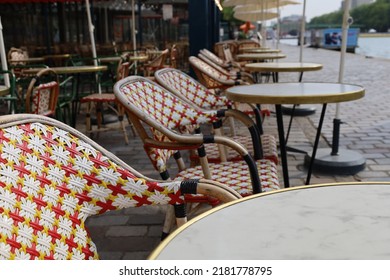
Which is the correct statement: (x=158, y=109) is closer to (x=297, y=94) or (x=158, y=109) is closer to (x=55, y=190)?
(x=297, y=94)

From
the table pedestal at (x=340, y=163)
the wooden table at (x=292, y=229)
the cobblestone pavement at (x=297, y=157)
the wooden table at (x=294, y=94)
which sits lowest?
the cobblestone pavement at (x=297, y=157)

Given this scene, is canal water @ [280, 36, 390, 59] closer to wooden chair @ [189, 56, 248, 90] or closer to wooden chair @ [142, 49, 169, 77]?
wooden chair @ [142, 49, 169, 77]

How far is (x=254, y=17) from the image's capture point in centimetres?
1371

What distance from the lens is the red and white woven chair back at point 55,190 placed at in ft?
3.38

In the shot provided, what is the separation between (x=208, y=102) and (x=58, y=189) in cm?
191

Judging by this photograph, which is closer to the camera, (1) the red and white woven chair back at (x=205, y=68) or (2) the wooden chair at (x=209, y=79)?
(2) the wooden chair at (x=209, y=79)

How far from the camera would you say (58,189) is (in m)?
1.17

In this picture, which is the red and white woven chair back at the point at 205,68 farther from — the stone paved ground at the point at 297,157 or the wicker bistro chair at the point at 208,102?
the wicker bistro chair at the point at 208,102

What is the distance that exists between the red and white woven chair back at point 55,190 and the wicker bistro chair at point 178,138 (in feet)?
1.79

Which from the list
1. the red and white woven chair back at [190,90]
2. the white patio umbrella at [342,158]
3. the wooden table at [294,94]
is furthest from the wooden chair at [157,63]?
the wooden table at [294,94]

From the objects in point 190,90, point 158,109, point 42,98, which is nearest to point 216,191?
point 158,109

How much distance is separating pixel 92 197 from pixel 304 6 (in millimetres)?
5114

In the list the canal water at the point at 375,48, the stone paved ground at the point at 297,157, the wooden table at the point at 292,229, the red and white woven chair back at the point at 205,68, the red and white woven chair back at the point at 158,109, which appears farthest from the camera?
the canal water at the point at 375,48

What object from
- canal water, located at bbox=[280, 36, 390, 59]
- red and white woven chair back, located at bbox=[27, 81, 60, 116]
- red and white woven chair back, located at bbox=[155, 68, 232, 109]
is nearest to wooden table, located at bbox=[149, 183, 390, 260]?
red and white woven chair back, located at bbox=[155, 68, 232, 109]
